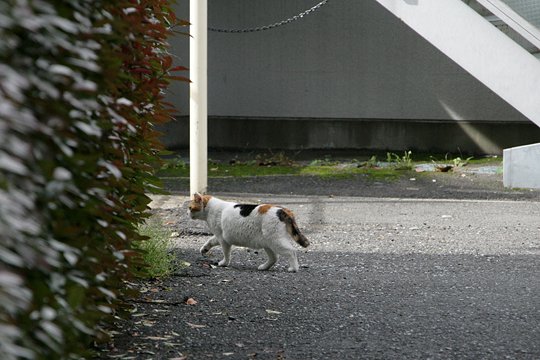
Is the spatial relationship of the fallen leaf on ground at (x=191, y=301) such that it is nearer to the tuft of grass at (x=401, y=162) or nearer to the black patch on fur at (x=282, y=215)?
the black patch on fur at (x=282, y=215)

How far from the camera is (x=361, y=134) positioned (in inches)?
657

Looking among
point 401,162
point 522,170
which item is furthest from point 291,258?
point 401,162

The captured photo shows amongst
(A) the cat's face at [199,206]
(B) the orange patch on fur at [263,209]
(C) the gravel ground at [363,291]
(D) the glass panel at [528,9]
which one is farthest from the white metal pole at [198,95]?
(D) the glass panel at [528,9]

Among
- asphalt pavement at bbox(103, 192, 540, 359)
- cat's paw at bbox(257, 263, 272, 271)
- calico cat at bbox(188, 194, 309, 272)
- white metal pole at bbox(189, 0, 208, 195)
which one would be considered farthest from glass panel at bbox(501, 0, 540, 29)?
cat's paw at bbox(257, 263, 272, 271)

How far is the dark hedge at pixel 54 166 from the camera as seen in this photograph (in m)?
2.37

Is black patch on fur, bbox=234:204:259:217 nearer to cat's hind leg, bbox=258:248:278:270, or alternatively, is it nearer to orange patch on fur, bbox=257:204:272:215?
orange patch on fur, bbox=257:204:272:215

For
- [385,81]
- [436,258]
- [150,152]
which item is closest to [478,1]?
[385,81]

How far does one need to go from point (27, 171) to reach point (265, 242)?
481 centimetres

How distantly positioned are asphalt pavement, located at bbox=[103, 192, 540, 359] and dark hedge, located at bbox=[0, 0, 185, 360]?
4.71ft

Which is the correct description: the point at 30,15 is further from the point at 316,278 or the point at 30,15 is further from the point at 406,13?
the point at 406,13

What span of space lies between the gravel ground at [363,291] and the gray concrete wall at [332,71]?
5.17 metres

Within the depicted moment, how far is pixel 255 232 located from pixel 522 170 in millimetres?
6297

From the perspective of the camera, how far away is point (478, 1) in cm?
1225

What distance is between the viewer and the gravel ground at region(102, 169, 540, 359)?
5090mm
